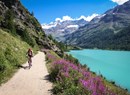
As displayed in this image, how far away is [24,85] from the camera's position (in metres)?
18.8

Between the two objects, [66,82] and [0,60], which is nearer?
[66,82]

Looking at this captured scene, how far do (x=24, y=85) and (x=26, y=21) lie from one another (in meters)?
97.0

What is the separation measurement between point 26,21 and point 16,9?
7502mm

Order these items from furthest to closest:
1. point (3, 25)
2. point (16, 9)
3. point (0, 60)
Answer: point (16, 9) < point (3, 25) < point (0, 60)

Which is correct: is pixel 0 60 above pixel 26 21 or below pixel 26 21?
below

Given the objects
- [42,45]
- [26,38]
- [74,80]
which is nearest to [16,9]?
[42,45]

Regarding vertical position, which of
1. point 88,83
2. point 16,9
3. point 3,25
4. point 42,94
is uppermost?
point 16,9

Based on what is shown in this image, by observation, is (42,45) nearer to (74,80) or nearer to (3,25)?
(3,25)

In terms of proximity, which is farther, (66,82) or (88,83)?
A: (66,82)

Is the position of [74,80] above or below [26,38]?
below

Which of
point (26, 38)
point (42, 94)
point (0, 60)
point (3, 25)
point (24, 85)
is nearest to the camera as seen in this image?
point (42, 94)

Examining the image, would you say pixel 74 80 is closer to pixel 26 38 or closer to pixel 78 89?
pixel 78 89

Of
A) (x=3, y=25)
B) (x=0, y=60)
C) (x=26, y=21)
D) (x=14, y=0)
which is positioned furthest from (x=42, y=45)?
(x=0, y=60)

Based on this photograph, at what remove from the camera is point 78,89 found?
45.6 feet
